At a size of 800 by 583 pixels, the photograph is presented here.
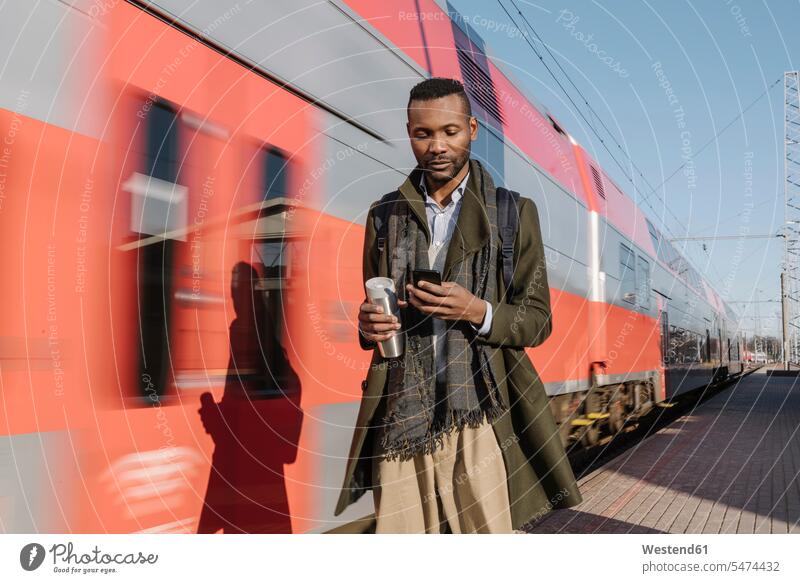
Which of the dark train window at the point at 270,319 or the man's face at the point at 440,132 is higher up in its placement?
the man's face at the point at 440,132

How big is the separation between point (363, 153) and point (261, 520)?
1501 mm

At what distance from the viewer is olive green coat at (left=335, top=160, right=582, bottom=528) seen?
6.72 feet

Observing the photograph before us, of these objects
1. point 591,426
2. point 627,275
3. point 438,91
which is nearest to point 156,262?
point 438,91

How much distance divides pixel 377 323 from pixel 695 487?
4945 mm

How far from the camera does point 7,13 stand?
2.04 m

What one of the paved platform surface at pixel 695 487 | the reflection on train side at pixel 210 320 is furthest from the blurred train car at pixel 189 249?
the paved platform surface at pixel 695 487

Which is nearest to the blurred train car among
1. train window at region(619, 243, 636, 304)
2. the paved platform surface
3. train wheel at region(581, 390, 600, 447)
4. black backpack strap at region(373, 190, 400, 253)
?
black backpack strap at region(373, 190, 400, 253)

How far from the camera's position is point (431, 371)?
2.09 m

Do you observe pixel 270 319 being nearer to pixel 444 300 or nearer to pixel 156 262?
pixel 156 262

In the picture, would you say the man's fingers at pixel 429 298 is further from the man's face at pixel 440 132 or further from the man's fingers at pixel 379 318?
the man's face at pixel 440 132

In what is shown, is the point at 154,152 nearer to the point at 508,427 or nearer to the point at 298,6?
the point at 298,6

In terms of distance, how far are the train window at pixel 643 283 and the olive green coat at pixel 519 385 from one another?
7013 millimetres

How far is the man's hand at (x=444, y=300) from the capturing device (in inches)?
74.9

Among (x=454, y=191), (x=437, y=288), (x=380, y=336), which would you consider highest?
(x=454, y=191)
